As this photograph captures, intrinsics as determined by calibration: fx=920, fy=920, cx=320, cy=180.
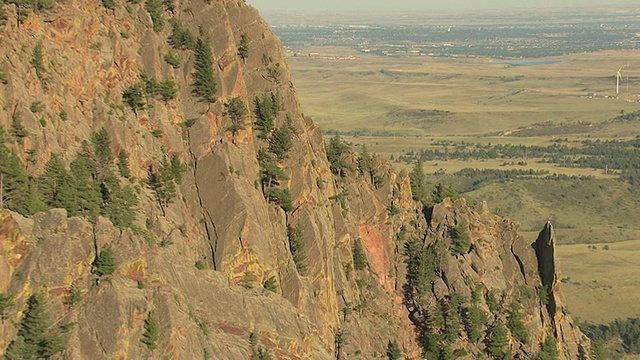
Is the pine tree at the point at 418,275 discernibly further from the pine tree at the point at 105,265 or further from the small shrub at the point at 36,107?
the pine tree at the point at 105,265

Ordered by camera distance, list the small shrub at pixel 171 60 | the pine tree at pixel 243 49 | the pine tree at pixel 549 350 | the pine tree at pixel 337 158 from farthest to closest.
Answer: the pine tree at pixel 337 158, the pine tree at pixel 549 350, the pine tree at pixel 243 49, the small shrub at pixel 171 60

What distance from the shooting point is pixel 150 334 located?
127ft

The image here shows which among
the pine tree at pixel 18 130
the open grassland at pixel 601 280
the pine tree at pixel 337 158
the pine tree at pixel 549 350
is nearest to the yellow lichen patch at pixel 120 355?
the pine tree at pixel 18 130

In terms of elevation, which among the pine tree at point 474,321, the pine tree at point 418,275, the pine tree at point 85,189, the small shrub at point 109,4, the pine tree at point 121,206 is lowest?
the pine tree at point 474,321

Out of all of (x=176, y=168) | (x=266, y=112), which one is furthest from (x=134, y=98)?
(x=266, y=112)

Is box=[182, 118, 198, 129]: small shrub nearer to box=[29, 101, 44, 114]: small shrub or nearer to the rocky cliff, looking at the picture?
the rocky cliff

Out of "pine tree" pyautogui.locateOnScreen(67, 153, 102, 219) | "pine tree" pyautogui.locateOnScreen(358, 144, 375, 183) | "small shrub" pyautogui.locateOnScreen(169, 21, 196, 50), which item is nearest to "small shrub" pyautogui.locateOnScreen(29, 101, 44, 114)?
"pine tree" pyautogui.locateOnScreen(67, 153, 102, 219)

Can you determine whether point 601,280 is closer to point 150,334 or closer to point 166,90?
point 166,90

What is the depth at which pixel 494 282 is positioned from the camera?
69.2 m

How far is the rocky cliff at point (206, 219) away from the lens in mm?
39531

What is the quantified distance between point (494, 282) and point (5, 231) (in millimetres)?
41031

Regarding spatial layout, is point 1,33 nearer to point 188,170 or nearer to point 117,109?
point 117,109

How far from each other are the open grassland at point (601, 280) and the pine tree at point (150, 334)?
282 ft

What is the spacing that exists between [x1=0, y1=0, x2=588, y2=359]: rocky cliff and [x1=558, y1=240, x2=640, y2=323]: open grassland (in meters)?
53.0
